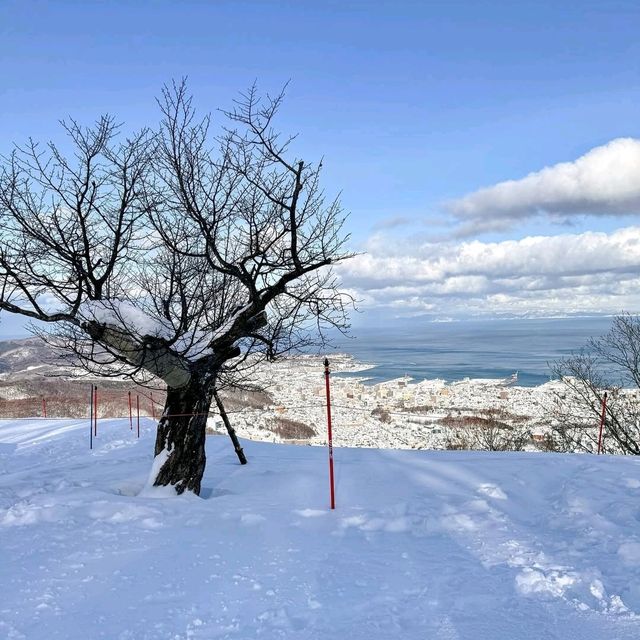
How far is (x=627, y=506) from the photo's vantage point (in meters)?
5.38

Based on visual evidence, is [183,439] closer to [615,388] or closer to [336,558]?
[336,558]

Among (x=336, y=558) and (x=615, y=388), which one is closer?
(x=336, y=558)

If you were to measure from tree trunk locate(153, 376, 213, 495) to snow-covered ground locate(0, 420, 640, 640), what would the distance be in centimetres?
56

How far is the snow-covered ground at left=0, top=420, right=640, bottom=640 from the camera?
3.20 metres

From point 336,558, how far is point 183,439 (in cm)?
352

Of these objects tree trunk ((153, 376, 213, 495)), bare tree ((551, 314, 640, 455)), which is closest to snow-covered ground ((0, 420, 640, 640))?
tree trunk ((153, 376, 213, 495))

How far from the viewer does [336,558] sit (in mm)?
4375

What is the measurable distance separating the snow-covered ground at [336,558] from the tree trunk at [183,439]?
56cm

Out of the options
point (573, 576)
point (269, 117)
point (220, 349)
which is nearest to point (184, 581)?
point (573, 576)

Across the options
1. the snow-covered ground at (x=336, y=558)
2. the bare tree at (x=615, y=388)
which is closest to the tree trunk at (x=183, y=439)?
the snow-covered ground at (x=336, y=558)

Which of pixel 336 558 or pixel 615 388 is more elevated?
pixel 336 558

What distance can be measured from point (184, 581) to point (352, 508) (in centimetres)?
266

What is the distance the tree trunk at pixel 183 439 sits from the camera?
7.04 m

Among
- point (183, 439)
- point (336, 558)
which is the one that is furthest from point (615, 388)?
point (336, 558)
